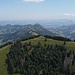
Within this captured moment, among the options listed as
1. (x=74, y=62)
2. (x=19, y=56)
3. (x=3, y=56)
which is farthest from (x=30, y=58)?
(x=74, y=62)

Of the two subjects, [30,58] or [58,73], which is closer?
[58,73]

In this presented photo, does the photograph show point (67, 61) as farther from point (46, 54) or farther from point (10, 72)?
point (10, 72)

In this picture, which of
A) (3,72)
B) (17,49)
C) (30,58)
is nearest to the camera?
(3,72)

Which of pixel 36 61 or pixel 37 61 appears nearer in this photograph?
pixel 37 61

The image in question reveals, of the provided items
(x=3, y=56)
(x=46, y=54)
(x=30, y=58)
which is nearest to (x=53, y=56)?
(x=46, y=54)

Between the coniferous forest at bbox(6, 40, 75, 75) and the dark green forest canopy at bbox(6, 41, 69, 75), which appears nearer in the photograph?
the coniferous forest at bbox(6, 40, 75, 75)

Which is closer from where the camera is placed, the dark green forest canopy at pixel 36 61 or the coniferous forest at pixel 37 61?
the coniferous forest at pixel 37 61

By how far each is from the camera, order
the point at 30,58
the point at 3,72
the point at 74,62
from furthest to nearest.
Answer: the point at 30,58 < the point at 74,62 < the point at 3,72

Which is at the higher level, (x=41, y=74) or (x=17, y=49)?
(x=17, y=49)

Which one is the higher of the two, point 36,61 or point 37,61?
point 37,61
